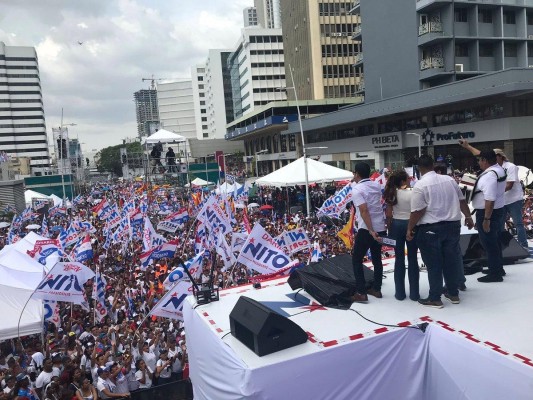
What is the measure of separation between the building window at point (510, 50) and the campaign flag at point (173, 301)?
40.2m

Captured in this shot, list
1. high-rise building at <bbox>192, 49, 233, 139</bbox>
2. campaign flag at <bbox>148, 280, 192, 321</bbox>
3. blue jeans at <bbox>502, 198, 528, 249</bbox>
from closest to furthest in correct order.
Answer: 1. blue jeans at <bbox>502, 198, 528, 249</bbox>
2. campaign flag at <bbox>148, 280, 192, 321</bbox>
3. high-rise building at <bbox>192, 49, 233, 139</bbox>

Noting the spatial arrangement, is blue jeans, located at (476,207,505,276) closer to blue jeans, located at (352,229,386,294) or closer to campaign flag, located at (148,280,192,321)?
blue jeans, located at (352,229,386,294)

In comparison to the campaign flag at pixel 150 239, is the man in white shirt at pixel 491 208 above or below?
above

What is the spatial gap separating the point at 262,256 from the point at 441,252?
15.5 feet

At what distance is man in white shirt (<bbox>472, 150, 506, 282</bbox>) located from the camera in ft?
16.9

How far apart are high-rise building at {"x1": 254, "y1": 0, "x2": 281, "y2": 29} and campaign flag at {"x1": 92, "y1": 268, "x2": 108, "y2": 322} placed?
514 feet

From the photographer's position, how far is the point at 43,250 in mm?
12664

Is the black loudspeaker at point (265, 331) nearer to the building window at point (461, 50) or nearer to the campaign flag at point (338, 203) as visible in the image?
the campaign flag at point (338, 203)

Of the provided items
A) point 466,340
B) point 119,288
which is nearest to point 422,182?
point 466,340

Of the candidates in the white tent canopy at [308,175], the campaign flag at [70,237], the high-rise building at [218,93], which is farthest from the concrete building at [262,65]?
the campaign flag at [70,237]

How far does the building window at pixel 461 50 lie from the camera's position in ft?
122

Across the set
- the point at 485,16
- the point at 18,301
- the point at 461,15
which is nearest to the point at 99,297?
the point at 18,301

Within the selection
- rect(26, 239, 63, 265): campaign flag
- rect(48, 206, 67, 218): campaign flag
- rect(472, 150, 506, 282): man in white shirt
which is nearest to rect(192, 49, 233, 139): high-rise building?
rect(48, 206, 67, 218): campaign flag

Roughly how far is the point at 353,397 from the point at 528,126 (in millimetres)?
32452
